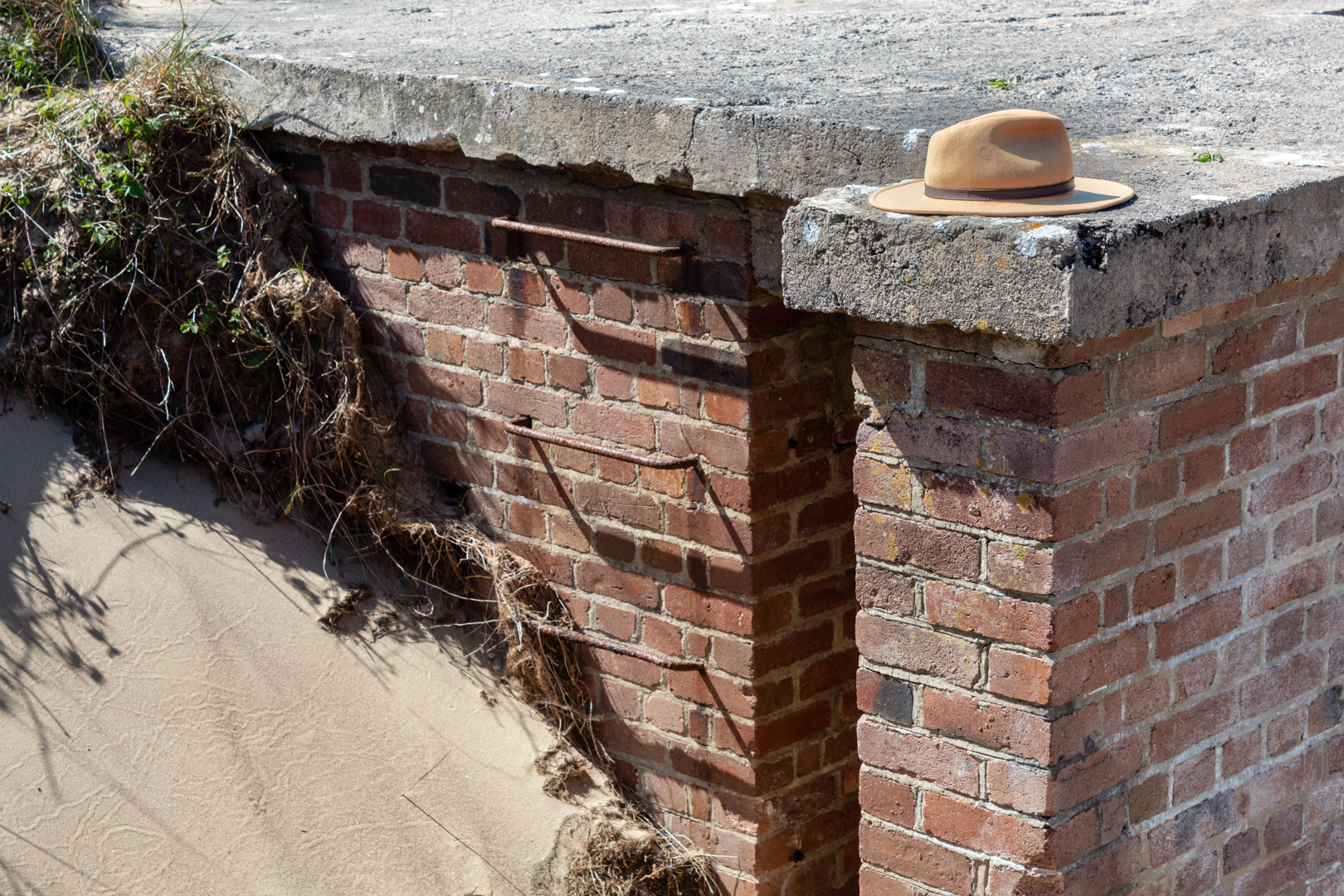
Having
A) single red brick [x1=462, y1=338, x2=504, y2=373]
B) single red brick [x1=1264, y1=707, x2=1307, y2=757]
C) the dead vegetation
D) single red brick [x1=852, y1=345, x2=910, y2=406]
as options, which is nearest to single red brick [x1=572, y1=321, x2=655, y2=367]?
single red brick [x1=462, y1=338, x2=504, y2=373]

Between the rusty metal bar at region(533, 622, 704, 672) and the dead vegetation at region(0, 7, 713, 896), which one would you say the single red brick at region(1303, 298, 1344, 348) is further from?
the dead vegetation at region(0, 7, 713, 896)

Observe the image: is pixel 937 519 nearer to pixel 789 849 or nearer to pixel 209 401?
pixel 789 849

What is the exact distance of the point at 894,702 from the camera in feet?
7.27

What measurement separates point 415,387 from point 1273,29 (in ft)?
8.17

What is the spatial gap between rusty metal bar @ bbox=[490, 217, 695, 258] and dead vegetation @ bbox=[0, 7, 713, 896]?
2.04 ft

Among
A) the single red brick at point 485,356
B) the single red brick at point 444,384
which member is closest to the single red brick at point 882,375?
the single red brick at point 485,356

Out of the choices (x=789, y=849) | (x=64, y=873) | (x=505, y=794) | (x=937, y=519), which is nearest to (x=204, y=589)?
(x=64, y=873)

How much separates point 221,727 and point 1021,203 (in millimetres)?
2178

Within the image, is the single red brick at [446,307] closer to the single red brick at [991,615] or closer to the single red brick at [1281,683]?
the single red brick at [991,615]

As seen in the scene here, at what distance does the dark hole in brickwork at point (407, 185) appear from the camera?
3074 mm

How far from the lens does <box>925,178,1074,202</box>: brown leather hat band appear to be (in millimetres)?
1893

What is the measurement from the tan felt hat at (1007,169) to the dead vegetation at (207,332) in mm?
1619

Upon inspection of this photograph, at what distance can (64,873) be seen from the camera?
2777mm

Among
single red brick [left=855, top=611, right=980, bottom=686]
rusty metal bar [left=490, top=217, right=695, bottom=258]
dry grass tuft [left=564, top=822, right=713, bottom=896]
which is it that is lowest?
dry grass tuft [left=564, top=822, right=713, bottom=896]
